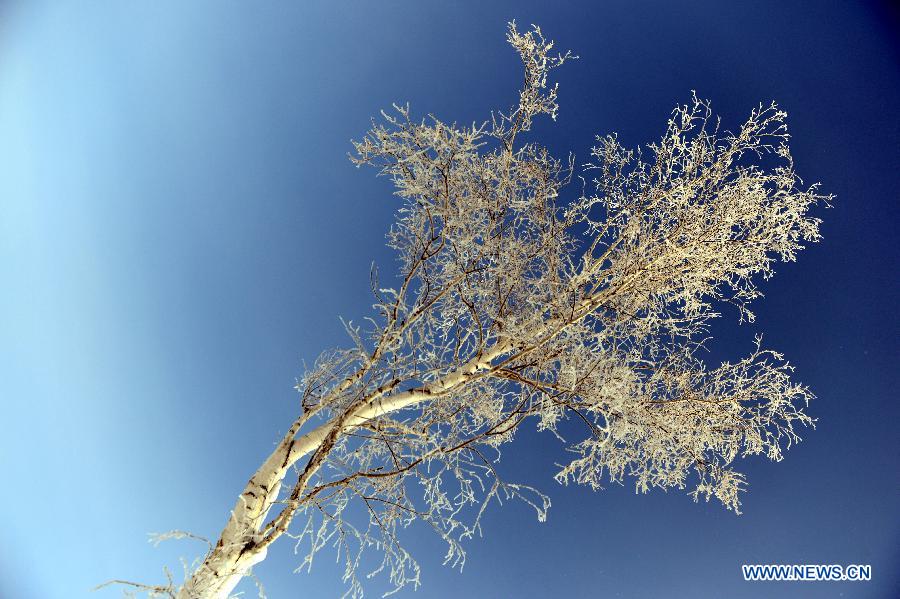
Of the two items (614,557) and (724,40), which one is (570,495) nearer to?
(614,557)

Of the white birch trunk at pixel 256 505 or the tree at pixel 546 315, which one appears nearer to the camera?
the white birch trunk at pixel 256 505

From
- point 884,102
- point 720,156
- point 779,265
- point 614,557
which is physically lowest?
point 614,557

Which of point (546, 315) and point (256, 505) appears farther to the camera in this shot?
point (546, 315)

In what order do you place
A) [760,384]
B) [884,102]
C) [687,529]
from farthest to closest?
[687,529], [884,102], [760,384]

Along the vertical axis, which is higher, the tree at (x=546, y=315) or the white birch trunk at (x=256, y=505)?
the tree at (x=546, y=315)

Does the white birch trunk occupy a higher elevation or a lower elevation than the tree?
lower

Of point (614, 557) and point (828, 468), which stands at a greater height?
point (828, 468)

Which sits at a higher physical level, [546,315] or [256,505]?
[546,315]

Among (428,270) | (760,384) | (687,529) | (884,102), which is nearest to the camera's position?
(760,384)

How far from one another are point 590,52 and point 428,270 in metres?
4.68

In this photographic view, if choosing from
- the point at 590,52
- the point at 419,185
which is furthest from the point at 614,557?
the point at 590,52

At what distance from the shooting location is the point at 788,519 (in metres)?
7.03

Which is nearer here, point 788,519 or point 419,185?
point 419,185

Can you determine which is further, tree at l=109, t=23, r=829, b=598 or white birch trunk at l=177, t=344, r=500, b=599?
tree at l=109, t=23, r=829, b=598
